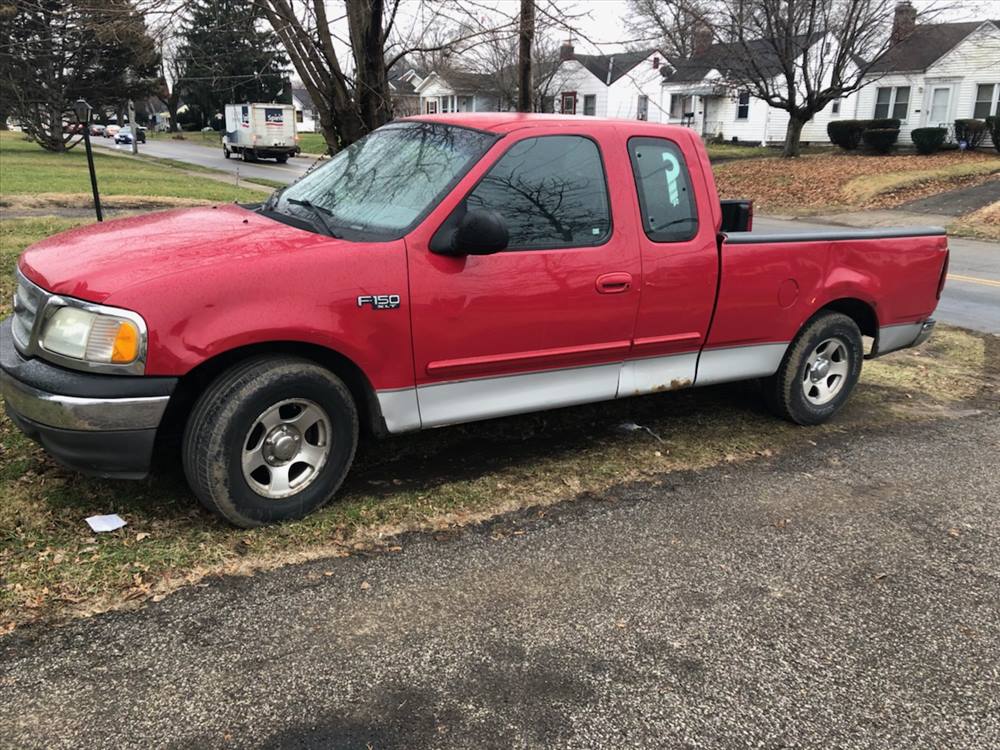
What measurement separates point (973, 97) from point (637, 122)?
36.7m

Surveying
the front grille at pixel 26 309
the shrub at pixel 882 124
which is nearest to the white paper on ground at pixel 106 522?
the front grille at pixel 26 309

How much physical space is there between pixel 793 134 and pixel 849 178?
23.6 ft

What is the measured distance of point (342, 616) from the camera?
3.08m

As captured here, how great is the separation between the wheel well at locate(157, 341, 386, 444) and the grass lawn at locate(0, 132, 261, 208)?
15133 mm

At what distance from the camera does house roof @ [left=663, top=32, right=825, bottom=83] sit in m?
30.3

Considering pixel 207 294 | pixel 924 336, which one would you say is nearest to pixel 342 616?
pixel 207 294

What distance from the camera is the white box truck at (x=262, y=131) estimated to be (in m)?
Answer: 39.3

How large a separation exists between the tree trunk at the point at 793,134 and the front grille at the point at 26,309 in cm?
3354

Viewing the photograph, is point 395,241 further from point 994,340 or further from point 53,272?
point 994,340

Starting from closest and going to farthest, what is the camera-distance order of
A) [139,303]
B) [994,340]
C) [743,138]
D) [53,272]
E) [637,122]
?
1. [139,303]
2. [53,272]
3. [637,122]
4. [994,340]
5. [743,138]

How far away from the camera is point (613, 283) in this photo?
421 centimetres

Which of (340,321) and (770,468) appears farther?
(770,468)

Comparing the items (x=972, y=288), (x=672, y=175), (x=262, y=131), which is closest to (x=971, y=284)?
(x=972, y=288)

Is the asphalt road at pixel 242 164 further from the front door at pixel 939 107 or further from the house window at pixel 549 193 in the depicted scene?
the front door at pixel 939 107
